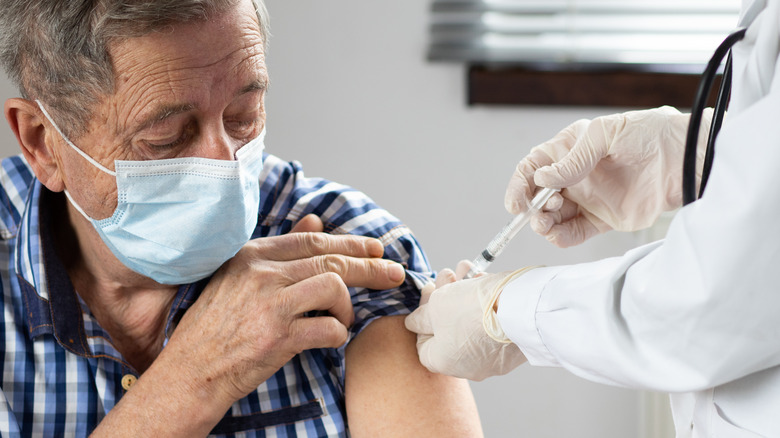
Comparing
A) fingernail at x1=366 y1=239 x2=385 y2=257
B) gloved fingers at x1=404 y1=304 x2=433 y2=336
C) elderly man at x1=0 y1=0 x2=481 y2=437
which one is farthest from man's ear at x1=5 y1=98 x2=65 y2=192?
gloved fingers at x1=404 y1=304 x2=433 y2=336

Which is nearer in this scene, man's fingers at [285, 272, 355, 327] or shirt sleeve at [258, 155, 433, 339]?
man's fingers at [285, 272, 355, 327]

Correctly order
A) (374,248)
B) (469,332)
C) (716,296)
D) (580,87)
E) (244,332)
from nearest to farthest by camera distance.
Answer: (716,296) < (469,332) < (244,332) < (374,248) < (580,87)

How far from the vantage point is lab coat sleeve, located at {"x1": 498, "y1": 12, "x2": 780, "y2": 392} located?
0.60 m

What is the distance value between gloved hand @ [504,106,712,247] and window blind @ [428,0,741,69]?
0.94 m

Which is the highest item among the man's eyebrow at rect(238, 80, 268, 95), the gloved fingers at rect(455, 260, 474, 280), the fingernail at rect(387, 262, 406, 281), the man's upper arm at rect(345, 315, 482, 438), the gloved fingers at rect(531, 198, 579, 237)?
the man's eyebrow at rect(238, 80, 268, 95)

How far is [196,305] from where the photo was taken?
1.22 meters

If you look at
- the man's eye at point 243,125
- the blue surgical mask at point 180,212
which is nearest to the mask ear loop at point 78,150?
the blue surgical mask at point 180,212

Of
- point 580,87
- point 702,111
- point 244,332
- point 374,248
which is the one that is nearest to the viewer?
point 702,111

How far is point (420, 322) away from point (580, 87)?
111 cm

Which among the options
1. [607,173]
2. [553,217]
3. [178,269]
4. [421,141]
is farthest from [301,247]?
[421,141]

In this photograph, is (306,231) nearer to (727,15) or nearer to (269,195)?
(269,195)

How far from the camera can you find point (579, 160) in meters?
1.07

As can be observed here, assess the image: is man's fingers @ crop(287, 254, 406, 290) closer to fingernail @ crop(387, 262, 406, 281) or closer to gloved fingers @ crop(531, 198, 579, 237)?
fingernail @ crop(387, 262, 406, 281)

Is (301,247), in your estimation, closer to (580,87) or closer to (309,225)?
(309,225)
